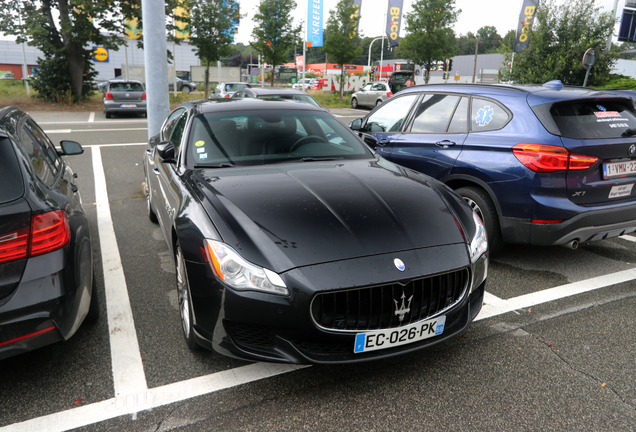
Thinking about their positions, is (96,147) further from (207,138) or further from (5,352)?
(5,352)

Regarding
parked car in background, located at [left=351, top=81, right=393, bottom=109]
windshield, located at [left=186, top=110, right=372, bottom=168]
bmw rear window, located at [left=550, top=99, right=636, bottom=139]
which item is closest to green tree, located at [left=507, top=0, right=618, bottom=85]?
parked car in background, located at [left=351, top=81, right=393, bottom=109]

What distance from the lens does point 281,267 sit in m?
2.27

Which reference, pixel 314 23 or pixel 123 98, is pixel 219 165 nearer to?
pixel 123 98

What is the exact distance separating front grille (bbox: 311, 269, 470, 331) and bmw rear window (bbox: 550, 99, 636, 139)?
2252 mm

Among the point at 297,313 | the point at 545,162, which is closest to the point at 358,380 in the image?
the point at 297,313

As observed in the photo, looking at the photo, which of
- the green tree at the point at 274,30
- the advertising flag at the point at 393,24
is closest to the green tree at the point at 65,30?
the green tree at the point at 274,30

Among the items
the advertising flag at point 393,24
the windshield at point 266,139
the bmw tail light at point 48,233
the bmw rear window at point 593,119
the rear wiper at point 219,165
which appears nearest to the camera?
the bmw tail light at point 48,233

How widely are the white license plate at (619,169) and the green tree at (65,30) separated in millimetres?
20735

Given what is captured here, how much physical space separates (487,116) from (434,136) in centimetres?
59

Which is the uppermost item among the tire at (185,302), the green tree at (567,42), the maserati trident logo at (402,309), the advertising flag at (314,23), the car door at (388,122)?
the advertising flag at (314,23)

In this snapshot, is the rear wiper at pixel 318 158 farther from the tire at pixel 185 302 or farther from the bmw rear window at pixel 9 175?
the bmw rear window at pixel 9 175

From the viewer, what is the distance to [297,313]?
222 centimetres

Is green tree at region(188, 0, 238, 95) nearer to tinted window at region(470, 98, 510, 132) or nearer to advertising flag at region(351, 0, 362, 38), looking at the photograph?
advertising flag at region(351, 0, 362, 38)

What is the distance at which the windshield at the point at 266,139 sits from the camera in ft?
11.8
